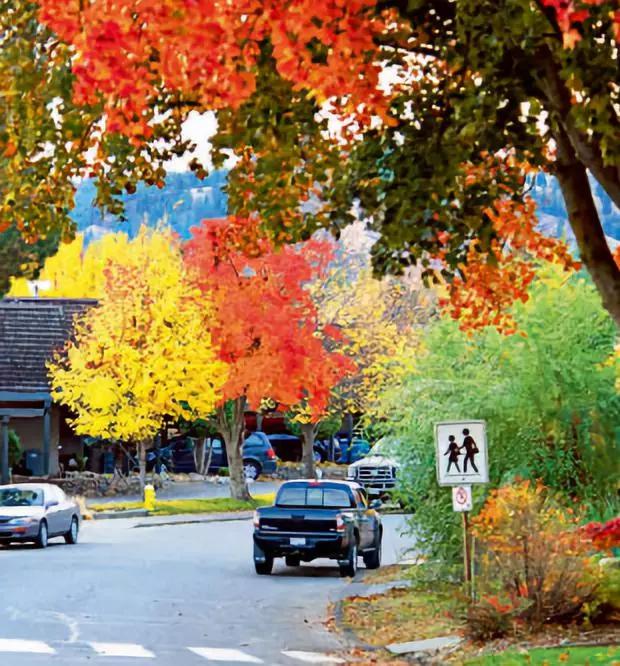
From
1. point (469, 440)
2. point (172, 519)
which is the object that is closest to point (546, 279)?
point (469, 440)

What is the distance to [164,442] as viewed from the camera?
73625 mm

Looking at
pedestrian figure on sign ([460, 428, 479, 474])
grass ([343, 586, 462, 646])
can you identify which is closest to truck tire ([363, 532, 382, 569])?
grass ([343, 586, 462, 646])

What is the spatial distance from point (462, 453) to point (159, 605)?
5.33 meters

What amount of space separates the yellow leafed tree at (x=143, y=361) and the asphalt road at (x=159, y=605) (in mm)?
12168

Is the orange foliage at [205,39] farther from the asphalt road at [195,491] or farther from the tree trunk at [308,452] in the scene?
the tree trunk at [308,452]

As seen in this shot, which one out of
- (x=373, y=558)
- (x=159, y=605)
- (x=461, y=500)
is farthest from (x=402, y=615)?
(x=373, y=558)

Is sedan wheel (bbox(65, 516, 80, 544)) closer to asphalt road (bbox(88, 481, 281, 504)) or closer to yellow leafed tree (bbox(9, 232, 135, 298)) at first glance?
asphalt road (bbox(88, 481, 281, 504))

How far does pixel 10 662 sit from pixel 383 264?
5.63 meters

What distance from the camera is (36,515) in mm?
32219

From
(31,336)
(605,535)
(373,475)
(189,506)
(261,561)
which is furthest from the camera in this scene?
(31,336)

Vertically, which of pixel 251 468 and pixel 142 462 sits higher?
pixel 142 462

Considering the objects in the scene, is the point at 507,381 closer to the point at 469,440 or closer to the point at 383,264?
the point at 469,440

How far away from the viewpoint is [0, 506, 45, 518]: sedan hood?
105 ft

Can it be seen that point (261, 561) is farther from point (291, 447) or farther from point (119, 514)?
point (291, 447)
